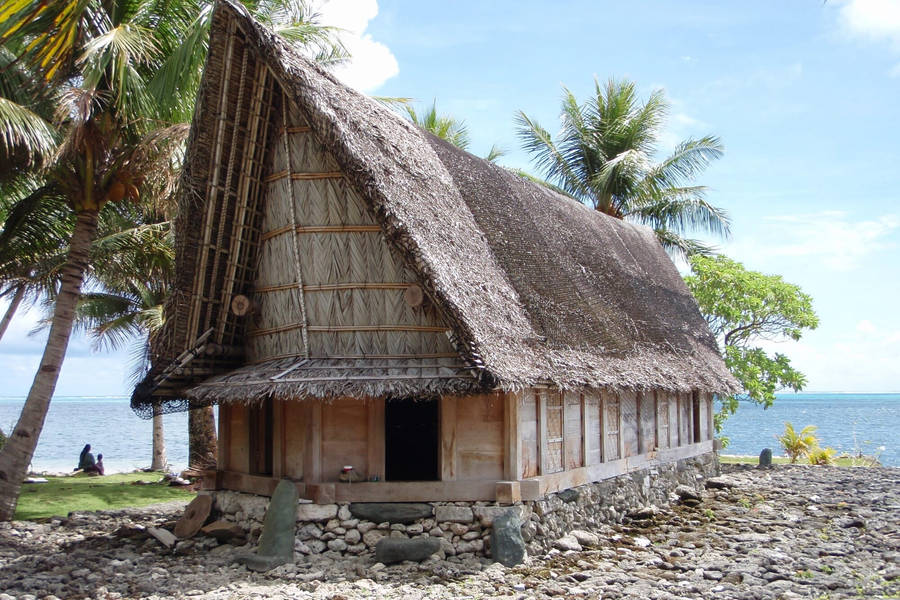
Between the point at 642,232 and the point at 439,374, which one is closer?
the point at 439,374

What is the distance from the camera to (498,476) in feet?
35.2

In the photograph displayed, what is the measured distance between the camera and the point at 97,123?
1368cm

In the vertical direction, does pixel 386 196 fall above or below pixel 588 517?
above

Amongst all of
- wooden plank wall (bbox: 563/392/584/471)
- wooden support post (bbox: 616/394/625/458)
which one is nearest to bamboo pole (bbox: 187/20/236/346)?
wooden plank wall (bbox: 563/392/584/471)

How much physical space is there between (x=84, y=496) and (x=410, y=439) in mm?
7787

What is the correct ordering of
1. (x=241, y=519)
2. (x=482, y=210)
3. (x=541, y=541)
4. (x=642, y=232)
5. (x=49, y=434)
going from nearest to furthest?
(x=541, y=541) < (x=241, y=519) < (x=482, y=210) < (x=642, y=232) < (x=49, y=434)

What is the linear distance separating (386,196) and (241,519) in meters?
5.23

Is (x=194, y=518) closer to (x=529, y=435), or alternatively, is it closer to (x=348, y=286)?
(x=348, y=286)

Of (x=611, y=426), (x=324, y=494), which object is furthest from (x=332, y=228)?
(x=611, y=426)

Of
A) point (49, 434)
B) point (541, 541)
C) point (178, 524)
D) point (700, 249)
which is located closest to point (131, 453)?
point (49, 434)

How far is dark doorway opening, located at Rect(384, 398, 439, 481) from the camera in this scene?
488 inches

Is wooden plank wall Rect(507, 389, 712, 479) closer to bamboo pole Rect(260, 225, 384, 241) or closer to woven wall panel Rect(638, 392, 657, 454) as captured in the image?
woven wall panel Rect(638, 392, 657, 454)

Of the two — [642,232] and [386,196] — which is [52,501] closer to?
[386,196]

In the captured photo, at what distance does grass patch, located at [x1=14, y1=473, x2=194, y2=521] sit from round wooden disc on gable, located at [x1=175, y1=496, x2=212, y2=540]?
3.64 m
